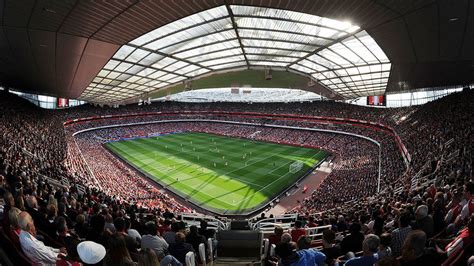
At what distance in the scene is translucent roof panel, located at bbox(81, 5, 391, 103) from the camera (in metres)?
16.8

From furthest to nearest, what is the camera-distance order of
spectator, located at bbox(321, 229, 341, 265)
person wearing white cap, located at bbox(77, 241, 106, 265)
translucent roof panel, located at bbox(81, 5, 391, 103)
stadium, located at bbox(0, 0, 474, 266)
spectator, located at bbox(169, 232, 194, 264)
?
1. translucent roof panel, located at bbox(81, 5, 391, 103)
2. spectator, located at bbox(169, 232, 194, 264)
3. stadium, located at bbox(0, 0, 474, 266)
4. spectator, located at bbox(321, 229, 341, 265)
5. person wearing white cap, located at bbox(77, 241, 106, 265)

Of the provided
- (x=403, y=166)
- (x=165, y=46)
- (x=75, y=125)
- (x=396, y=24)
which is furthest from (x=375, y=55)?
(x=75, y=125)

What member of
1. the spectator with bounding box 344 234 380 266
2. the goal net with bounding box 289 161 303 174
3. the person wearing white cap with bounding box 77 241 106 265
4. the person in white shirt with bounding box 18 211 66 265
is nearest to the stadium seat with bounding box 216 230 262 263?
the spectator with bounding box 344 234 380 266

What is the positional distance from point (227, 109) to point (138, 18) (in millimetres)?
64566

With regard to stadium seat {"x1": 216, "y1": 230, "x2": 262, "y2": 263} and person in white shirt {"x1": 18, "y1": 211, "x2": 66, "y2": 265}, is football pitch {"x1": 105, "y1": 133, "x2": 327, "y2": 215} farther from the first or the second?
person in white shirt {"x1": 18, "y1": 211, "x2": 66, "y2": 265}

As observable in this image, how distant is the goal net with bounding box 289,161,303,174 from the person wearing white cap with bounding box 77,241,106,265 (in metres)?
34.8

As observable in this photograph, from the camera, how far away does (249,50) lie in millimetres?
24734

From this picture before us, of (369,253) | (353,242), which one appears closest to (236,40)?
(353,242)

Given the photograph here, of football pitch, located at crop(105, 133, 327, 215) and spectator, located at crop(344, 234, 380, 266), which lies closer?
spectator, located at crop(344, 234, 380, 266)

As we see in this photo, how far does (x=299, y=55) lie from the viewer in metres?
24.5

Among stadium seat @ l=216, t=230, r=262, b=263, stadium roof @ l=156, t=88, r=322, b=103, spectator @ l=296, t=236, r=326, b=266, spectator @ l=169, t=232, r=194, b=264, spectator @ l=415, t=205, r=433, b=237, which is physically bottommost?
stadium seat @ l=216, t=230, r=262, b=263

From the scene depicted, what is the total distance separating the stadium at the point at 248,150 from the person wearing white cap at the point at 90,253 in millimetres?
18

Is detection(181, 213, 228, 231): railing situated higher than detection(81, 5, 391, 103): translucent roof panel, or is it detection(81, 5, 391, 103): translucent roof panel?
detection(81, 5, 391, 103): translucent roof panel

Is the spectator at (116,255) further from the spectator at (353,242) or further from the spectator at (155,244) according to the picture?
the spectator at (353,242)
